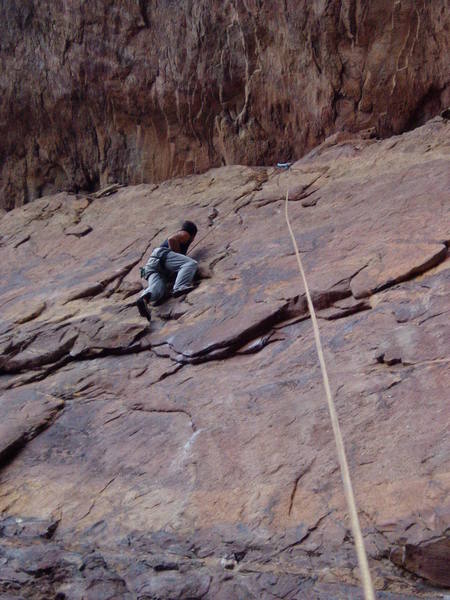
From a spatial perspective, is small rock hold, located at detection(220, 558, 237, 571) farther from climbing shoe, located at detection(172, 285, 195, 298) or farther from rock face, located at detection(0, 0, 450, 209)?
rock face, located at detection(0, 0, 450, 209)

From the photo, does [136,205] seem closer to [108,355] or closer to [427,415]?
[108,355]

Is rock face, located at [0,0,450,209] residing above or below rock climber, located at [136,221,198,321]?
above

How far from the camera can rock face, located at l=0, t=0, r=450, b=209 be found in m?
8.41

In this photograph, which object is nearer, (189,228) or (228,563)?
(228,563)

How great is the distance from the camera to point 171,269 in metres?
6.72

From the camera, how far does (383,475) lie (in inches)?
136

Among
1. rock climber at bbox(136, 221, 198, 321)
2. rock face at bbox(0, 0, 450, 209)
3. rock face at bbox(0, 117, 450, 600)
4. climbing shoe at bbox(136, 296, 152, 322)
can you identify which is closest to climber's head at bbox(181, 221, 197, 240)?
rock climber at bbox(136, 221, 198, 321)

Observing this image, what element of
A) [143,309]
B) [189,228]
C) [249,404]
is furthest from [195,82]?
[249,404]

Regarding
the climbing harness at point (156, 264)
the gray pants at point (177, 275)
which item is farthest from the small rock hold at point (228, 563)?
the climbing harness at point (156, 264)

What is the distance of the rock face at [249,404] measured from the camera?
3.31m

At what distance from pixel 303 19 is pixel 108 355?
218 inches

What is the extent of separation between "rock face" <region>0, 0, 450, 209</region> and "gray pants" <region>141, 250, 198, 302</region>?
10.8 ft

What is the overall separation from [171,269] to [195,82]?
13.6 feet

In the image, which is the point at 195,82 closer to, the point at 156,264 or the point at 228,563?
the point at 156,264
